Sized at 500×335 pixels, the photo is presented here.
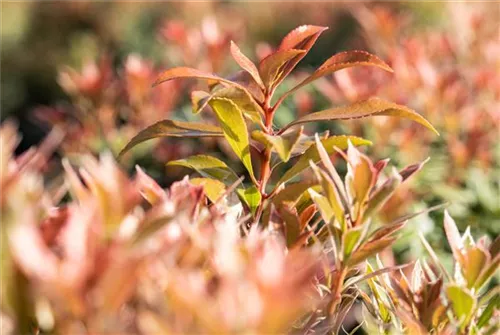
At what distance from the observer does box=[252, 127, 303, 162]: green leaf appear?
3.50 feet

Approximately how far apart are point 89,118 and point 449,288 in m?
2.42

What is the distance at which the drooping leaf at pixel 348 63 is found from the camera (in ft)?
3.85

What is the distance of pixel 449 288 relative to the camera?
98 cm

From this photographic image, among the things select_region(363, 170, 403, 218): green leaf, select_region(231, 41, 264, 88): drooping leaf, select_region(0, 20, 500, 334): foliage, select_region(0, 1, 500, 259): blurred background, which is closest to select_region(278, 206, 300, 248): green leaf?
select_region(0, 20, 500, 334): foliage

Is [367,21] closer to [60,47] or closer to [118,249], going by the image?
[118,249]

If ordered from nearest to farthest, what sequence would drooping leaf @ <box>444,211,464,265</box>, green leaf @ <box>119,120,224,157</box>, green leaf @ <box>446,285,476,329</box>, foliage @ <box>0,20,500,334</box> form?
foliage @ <box>0,20,500,334</box>, green leaf @ <box>446,285,476,329</box>, drooping leaf @ <box>444,211,464,265</box>, green leaf @ <box>119,120,224,157</box>

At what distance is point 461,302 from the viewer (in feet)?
3.25

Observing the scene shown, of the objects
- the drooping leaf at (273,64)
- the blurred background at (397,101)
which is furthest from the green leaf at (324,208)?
the blurred background at (397,101)

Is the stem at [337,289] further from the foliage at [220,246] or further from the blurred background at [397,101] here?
the blurred background at [397,101]

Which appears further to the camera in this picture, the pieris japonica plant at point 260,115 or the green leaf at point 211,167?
the green leaf at point 211,167

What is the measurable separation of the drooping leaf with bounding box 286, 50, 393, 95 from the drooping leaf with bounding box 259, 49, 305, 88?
0.04 meters

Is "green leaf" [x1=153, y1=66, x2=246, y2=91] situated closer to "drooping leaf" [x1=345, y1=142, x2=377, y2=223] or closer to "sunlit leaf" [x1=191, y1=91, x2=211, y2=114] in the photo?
"sunlit leaf" [x1=191, y1=91, x2=211, y2=114]

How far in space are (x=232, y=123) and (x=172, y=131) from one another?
109 millimetres

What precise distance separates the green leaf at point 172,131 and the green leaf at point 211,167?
1.8 inches
